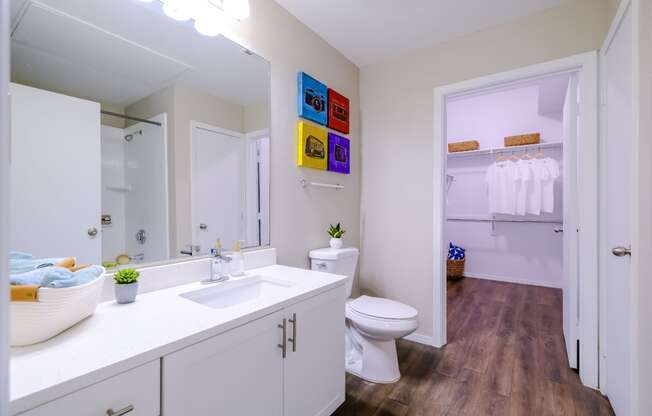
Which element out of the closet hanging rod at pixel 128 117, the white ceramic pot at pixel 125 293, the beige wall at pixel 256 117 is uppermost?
the beige wall at pixel 256 117

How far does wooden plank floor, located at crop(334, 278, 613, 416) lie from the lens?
5.26 feet

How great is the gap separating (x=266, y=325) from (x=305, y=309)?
0.22m

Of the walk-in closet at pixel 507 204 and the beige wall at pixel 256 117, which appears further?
the walk-in closet at pixel 507 204

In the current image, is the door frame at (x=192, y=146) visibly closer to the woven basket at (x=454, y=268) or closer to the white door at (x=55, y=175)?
the white door at (x=55, y=175)

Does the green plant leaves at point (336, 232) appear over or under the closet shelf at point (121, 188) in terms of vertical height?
under

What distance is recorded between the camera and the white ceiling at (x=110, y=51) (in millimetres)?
1003

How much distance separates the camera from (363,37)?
2250 millimetres

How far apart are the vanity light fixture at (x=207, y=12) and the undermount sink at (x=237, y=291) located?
1268 millimetres

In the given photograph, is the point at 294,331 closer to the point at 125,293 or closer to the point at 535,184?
the point at 125,293

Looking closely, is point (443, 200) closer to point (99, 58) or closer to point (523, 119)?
point (99, 58)

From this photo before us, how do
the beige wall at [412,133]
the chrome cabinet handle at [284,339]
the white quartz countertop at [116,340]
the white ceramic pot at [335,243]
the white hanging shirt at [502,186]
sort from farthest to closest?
1. the white hanging shirt at [502,186]
2. the white ceramic pot at [335,243]
3. the beige wall at [412,133]
4. the chrome cabinet handle at [284,339]
5. the white quartz countertop at [116,340]

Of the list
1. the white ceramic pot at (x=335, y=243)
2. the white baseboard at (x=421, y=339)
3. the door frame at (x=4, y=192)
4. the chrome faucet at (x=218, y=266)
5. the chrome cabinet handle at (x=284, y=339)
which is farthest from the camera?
the white baseboard at (x=421, y=339)

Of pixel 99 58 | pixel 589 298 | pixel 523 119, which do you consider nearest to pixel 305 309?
pixel 99 58

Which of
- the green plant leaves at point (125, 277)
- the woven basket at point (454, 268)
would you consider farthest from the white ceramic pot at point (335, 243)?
the woven basket at point (454, 268)
